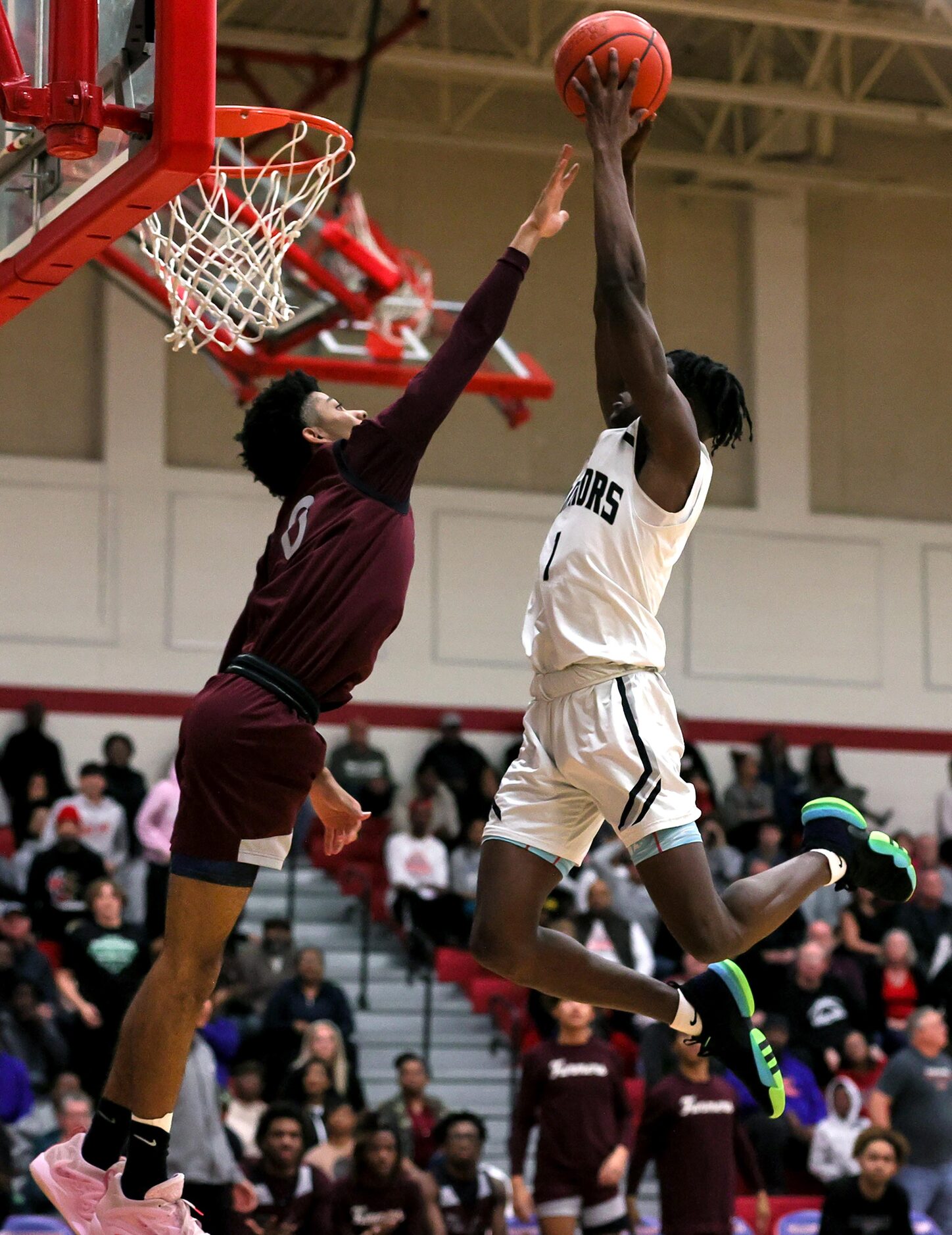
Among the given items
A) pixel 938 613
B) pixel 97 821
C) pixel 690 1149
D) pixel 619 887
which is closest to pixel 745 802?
pixel 619 887

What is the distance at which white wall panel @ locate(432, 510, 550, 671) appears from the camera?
1858 centimetres

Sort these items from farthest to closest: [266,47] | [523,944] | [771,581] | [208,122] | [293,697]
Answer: [771,581] < [266,47] < [523,944] < [293,697] < [208,122]

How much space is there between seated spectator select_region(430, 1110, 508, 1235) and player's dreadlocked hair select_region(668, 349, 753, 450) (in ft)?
19.7

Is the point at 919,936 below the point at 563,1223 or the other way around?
the other way around

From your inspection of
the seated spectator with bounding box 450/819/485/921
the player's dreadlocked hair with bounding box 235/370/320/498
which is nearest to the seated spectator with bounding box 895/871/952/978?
the seated spectator with bounding box 450/819/485/921

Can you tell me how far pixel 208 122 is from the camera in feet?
16.2

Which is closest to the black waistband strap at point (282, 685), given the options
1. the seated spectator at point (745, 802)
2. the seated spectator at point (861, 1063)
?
the seated spectator at point (861, 1063)

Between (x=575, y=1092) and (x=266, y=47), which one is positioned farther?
(x=266, y=47)

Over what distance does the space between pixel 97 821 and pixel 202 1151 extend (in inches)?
230

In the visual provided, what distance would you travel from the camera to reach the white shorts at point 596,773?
5.64 metres

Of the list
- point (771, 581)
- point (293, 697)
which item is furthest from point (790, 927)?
point (293, 697)

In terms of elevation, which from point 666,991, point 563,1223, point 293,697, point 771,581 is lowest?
point 563,1223

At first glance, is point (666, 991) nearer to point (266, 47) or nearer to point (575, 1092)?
point (575, 1092)

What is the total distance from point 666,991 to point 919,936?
1052 cm
